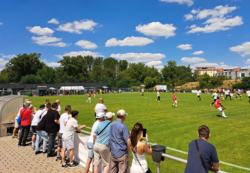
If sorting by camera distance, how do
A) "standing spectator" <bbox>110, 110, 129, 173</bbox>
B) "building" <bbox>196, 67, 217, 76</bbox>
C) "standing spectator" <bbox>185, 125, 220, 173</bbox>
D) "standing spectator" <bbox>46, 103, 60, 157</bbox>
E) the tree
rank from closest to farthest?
1. "standing spectator" <bbox>185, 125, 220, 173</bbox>
2. "standing spectator" <bbox>110, 110, 129, 173</bbox>
3. "standing spectator" <bbox>46, 103, 60, 157</bbox>
4. the tree
5. "building" <bbox>196, 67, 217, 76</bbox>

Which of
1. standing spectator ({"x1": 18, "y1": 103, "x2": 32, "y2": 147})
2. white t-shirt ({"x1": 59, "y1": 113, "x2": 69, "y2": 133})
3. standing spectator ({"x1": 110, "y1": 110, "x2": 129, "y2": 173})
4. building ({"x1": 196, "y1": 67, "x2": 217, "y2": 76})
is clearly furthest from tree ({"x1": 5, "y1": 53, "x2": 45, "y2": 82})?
building ({"x1": 196, "y1": 67, "x2": 217, "y2": 76})

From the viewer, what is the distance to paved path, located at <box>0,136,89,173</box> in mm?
5926

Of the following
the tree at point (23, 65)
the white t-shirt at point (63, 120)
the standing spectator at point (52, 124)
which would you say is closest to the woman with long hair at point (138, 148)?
the white t-shirt at point (63, 120)

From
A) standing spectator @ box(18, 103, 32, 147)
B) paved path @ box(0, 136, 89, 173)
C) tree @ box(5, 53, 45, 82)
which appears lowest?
paved path @ box(0, 136, 89, 173)

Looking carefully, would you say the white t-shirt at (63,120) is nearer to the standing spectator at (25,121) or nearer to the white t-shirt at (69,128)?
the white t-shirt at (69,128)

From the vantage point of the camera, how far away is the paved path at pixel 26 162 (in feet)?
19.4

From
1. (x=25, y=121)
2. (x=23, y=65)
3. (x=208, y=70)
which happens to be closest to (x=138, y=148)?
(x=25, y=121)

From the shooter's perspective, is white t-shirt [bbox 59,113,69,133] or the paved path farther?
white t-shirt [bbox 59,113,69,133]

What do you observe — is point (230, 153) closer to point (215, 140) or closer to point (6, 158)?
point (215, 140)

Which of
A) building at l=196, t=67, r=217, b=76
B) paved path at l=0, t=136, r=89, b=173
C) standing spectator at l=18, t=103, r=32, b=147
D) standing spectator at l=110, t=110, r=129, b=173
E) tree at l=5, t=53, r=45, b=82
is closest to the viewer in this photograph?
standing spectator at l=110, t=110, r=129, b=173

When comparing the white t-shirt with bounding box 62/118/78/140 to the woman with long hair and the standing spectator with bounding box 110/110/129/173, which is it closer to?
the standing spectator with bounding box 110/110/129/173

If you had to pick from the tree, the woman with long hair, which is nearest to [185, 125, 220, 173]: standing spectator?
the woman with long hair

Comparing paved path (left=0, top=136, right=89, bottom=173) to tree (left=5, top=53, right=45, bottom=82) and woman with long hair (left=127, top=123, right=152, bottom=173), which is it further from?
tree (left=5, top=53, right=45, bottom=82)

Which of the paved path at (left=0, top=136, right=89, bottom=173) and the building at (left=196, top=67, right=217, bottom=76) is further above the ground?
the building at (left=196, top=67, right=217, bottom=76)
